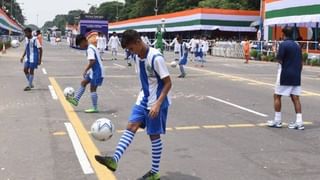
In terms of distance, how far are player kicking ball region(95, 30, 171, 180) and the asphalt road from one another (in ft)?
1.80

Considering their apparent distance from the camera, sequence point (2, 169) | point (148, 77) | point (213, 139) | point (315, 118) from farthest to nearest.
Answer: point (315, 118)
point (213, 139)
point (2, 169)
point (148, 77)

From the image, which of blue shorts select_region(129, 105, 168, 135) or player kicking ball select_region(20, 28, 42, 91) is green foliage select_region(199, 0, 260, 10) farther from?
blue shorts select_region(129, 105, 168, 135)

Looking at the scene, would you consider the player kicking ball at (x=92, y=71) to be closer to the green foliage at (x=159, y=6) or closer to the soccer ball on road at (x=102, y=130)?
the soccer ball on road at (x=102, y=130)

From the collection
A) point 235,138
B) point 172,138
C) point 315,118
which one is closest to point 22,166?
point 172,138

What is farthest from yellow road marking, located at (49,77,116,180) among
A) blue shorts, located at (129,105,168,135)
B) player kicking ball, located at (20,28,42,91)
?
player kicking ball, located at (20,28,42,91)

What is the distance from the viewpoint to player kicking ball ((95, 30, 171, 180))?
5.79 metres

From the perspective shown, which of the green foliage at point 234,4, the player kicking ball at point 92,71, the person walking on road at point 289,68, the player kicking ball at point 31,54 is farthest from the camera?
the green foliage at point 234,4

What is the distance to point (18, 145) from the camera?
26.5 feet

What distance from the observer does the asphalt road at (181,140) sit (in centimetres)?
660

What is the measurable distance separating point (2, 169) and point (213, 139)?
3424mm

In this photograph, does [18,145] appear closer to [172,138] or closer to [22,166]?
[22,166]

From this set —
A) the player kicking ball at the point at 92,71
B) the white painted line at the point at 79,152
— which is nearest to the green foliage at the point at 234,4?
the player kicking ball at the point at 92,71

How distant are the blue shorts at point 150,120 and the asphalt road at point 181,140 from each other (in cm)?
68

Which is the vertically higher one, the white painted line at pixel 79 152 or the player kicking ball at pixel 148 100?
the player kicking ball at pixel 148 100
